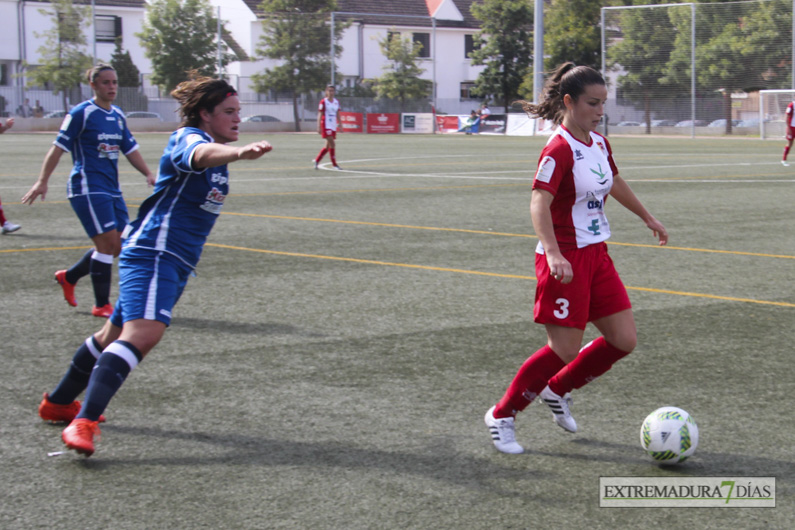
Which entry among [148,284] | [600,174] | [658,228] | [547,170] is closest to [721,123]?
[658,228]

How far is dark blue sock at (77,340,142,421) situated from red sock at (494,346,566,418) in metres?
1.66

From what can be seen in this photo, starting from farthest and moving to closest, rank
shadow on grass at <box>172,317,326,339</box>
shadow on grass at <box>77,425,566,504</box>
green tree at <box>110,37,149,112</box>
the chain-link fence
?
green tree at <box>110,37,149,112</box> < the chain-link fence < shadow on grass at <box>172,317,326,339</box> < shadow on grass at <box>77,425,566,504</box>

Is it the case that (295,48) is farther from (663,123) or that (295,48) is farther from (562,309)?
(562,309)

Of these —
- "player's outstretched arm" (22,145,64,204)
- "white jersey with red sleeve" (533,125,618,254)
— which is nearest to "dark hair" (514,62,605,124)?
"white jersey with red sleeve" (533,125,618,254)

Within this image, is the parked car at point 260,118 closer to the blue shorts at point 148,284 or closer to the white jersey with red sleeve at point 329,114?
the white jersey with red sleeve at point 329,114

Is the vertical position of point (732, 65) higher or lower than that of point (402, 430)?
higher

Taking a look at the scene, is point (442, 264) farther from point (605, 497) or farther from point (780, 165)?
point (780, 165)

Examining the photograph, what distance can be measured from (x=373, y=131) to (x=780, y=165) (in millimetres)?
37080

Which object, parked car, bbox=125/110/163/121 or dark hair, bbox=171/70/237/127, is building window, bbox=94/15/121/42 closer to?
parked car, bbox=125/110/163/121

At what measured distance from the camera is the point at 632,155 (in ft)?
96.6

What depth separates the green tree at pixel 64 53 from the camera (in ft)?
196

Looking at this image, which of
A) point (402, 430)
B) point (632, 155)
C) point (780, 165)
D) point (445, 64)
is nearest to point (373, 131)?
point (445, 64)

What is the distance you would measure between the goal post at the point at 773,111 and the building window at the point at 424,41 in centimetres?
3777

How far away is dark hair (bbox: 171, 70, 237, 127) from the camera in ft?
15.0
